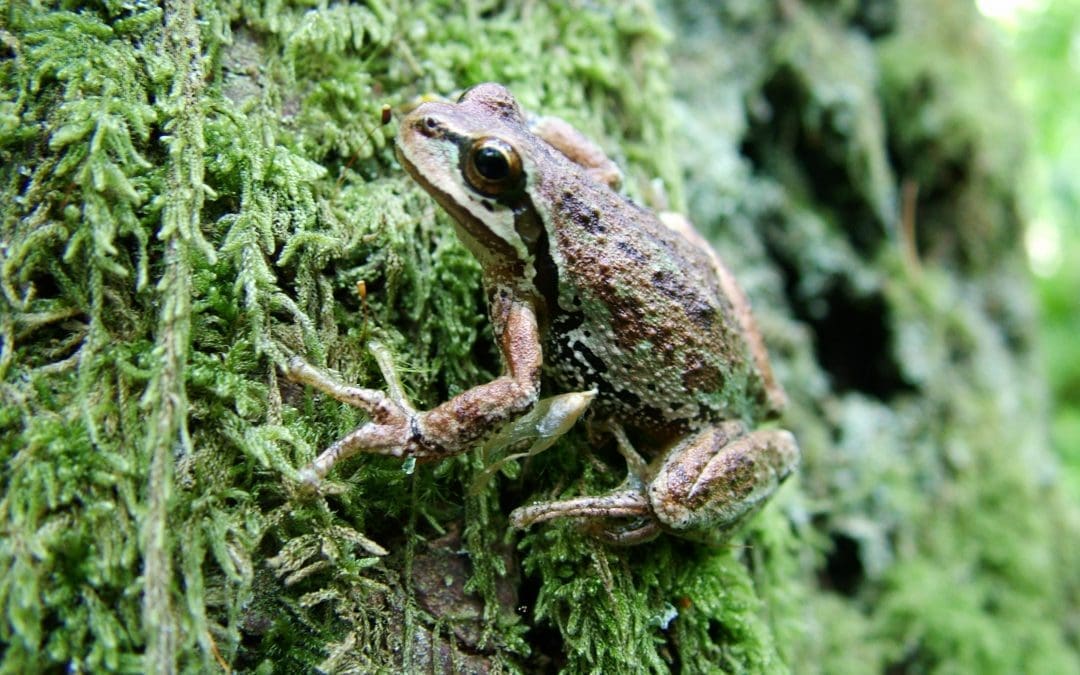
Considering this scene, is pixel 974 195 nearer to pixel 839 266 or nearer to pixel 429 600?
pixel 839 266

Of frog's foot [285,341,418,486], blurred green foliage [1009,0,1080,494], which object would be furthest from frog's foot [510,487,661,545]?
blurred green foliage [1009,0,1080,494]

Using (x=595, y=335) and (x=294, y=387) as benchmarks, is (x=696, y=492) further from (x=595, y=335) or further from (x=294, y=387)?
(x=294, y=387)

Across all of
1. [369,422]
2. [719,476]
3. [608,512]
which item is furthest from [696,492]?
[369,422]

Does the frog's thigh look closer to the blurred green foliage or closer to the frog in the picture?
the frog

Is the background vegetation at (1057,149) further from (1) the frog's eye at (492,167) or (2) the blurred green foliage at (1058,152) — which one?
(1) the frog's eye at (492,167)

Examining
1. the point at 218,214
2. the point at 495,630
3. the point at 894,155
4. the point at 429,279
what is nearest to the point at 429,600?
the point at 495,630

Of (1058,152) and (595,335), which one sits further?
(1058,152)

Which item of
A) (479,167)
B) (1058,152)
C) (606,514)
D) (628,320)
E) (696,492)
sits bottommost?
(606,514)
